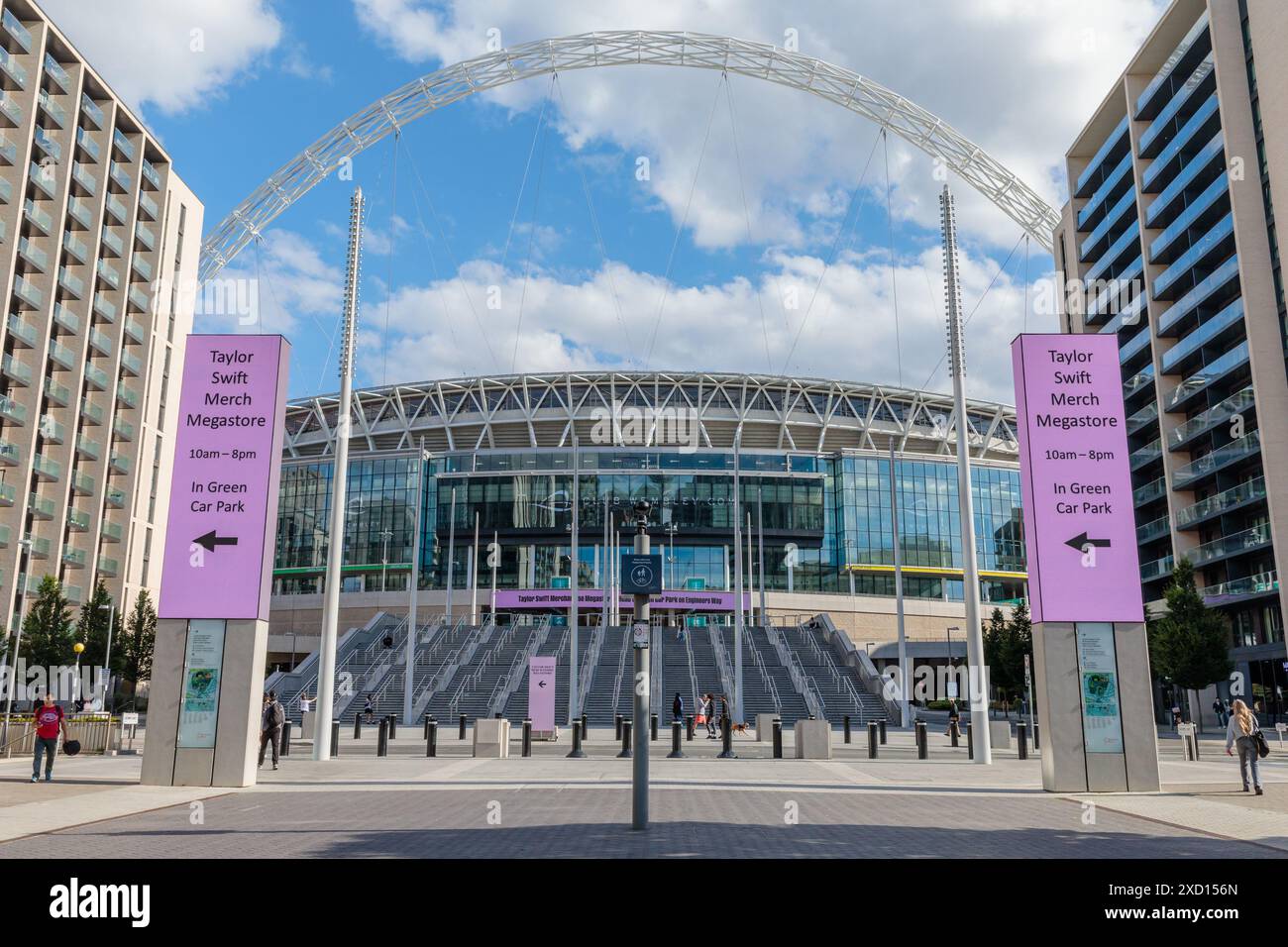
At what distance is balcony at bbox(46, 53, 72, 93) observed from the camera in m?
66.7

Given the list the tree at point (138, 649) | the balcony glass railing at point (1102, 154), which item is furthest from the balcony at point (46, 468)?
the balcony glass railing at point (1102, 154)

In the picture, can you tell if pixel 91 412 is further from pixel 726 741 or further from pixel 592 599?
pixel 726 741

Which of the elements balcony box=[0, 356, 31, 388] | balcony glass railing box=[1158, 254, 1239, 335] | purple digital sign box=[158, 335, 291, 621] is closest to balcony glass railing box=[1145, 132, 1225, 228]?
balcony glass railing box=[1158, 254, 1239, 335]

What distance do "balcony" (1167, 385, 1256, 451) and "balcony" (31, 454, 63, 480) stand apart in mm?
71400

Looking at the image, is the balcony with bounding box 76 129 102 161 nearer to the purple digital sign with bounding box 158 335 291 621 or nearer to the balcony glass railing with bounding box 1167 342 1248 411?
the purple digital sign with bounding box 158 335 291 621

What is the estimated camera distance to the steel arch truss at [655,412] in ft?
334

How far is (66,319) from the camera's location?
223 feet

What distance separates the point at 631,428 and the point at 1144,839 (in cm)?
9081

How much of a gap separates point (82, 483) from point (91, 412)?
17.3 ft

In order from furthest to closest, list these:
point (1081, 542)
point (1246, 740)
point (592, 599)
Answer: point (592, 599), point (1081, 542), point (1246, 740)

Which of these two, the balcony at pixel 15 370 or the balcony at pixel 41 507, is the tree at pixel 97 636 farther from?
the balcony at pixel 15 370

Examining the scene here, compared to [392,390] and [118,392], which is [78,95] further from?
[392,390]

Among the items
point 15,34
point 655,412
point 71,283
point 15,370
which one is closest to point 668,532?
point 655,412

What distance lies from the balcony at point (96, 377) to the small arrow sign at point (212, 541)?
60285 mm
